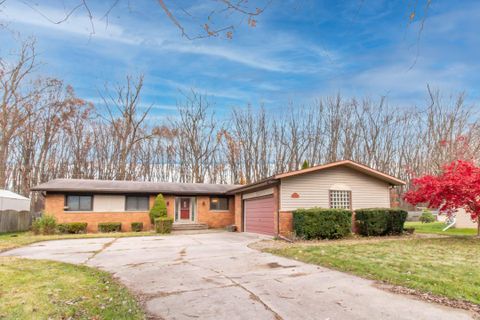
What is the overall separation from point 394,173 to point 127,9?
38.5m

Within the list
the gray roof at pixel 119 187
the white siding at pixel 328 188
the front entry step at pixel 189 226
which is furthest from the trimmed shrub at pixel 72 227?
the white siding at pixel 328 188

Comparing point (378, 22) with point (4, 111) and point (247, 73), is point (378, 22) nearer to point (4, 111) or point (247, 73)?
point (247, 73)

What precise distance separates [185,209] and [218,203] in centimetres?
231

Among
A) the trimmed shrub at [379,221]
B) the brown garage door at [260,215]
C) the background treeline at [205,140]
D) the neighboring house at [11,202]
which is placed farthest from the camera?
the background treeline at [205,140]

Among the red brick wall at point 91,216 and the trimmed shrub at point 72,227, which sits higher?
the red brick wall at point 91,216

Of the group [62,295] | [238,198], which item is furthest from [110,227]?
[62,295]

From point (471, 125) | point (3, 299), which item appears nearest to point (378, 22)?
point (3, 299)

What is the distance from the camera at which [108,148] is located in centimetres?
3434

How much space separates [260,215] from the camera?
56.3ft

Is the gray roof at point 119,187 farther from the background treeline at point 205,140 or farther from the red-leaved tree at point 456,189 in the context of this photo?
the red-leaved tree at point 456,189

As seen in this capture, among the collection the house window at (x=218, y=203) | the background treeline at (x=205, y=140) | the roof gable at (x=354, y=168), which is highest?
the background treeline at (x=205, y=140)

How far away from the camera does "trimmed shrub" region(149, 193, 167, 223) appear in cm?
2025

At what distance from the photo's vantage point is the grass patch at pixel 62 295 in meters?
4.41

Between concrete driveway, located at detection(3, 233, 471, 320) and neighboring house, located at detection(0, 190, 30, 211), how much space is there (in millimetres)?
16064
